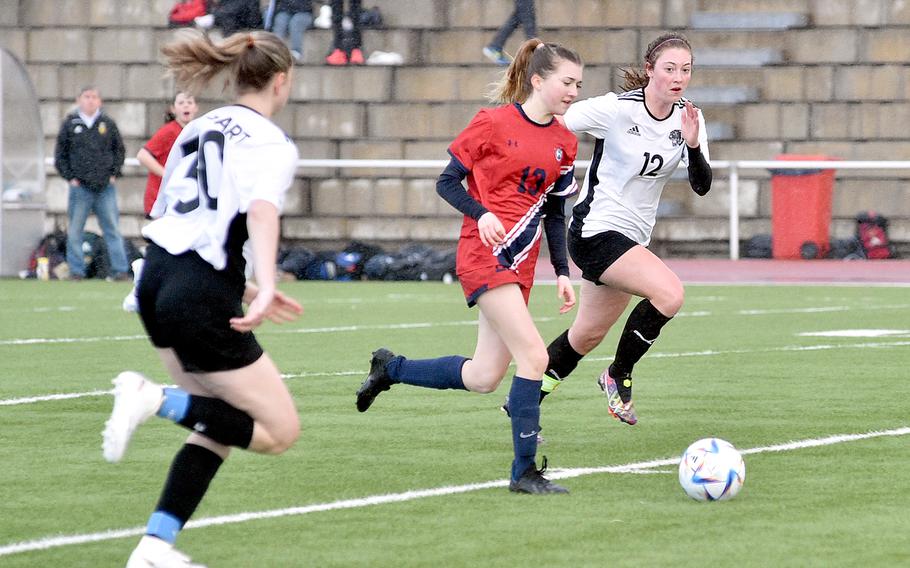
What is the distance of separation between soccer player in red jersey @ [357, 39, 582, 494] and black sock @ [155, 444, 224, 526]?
1869 millimetres

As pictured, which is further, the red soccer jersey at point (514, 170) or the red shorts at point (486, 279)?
the red soccer jersey at point (514, 170)

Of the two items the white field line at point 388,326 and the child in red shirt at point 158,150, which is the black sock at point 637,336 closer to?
the white field line at point 388,326

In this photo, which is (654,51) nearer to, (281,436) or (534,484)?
(534,484)

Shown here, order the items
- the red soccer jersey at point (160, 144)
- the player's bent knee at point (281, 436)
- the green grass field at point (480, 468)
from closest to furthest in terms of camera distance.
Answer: the player's bent knee at point (281, 436)
the green grass field at point (480, 468)
the red soccer jersey at point (160, 144)

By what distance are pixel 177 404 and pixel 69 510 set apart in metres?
1.31

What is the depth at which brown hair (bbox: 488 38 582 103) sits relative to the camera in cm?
726

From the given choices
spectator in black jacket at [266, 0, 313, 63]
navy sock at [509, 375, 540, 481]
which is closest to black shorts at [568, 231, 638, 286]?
navy sock at [509, 375, 540, 481]

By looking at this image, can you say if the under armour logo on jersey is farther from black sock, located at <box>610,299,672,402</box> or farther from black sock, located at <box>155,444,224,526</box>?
black sock, located at <box>155,444,224,526</box>

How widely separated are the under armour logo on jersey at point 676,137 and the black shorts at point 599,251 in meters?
0.52

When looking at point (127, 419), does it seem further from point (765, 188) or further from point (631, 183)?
point (765, 188)

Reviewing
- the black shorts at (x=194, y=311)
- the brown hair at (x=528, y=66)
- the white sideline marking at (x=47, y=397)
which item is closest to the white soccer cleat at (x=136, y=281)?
the black shorts at (x=194, y=311)

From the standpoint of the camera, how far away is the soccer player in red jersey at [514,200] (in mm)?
7098

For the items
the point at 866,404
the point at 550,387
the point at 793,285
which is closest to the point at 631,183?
the point at 550,387

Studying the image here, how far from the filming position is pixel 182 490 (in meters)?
5.24
